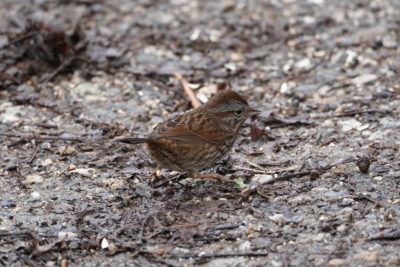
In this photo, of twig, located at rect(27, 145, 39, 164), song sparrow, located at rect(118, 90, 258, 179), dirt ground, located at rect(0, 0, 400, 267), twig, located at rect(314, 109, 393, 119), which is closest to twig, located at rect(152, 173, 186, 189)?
dirt ground, located at rect(0, 0, 400, 267)

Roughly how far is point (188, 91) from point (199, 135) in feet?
5.75

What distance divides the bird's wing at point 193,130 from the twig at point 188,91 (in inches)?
46.5

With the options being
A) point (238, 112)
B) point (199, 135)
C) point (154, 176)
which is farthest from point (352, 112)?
point (154, 176)

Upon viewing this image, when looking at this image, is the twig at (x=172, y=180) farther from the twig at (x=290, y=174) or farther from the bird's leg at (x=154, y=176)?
the twig at (x=290, y=174)

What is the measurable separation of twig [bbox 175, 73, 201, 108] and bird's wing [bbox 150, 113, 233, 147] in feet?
3.87

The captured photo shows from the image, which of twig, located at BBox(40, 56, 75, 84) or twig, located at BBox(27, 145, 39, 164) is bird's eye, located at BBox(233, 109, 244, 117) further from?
twig, located at BBox(40, 56, 75, 84)

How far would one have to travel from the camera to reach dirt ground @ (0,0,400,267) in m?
5.54

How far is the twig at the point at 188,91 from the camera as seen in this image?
7.93m

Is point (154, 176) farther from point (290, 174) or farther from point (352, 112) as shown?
point (352, 112)

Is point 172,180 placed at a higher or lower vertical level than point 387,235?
lower

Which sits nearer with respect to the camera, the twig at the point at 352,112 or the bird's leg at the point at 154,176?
the bird's leg at the point at 154,176

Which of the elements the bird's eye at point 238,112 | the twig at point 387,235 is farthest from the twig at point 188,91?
the twig at point 387,235

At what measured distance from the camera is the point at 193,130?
6.47 m

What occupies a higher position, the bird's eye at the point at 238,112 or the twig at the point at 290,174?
the bird's eye at the point at 238,112
